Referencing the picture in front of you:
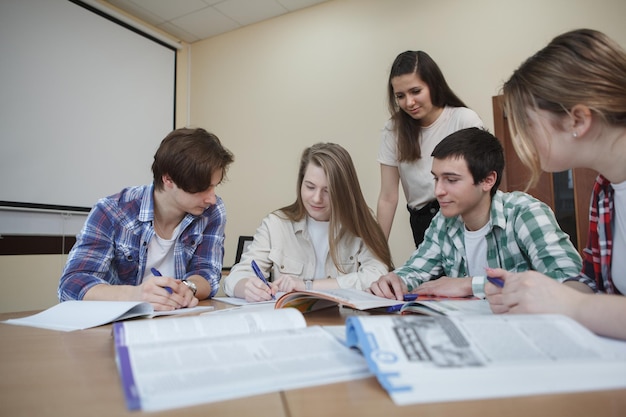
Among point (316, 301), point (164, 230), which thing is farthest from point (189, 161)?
point (316, 301)

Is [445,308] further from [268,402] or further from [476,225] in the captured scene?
[476,225]

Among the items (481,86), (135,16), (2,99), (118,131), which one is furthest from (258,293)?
(135,16)

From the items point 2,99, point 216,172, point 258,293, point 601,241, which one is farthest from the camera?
point 2,99

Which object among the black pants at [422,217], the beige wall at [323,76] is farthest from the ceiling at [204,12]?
the black pants at [422,217]

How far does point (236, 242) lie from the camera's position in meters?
3.45

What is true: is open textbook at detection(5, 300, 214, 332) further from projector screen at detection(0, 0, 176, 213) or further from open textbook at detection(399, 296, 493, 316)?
projector screen at detection(0, 0, 176, 213)

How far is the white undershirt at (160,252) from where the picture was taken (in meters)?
1.40

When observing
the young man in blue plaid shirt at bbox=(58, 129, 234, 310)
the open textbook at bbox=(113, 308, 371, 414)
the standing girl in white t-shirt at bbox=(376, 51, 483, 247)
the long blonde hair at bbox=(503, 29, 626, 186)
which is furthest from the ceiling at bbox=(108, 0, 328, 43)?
the open textbook at bbox=(113, 308, 371, 414)

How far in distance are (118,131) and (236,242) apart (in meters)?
1.22

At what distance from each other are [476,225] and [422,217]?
42 centimetres

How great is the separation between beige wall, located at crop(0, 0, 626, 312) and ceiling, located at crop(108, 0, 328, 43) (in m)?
0.09

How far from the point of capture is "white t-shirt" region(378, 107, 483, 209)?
167 cm

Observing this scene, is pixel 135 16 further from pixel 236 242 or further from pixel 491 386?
pixel 491 386

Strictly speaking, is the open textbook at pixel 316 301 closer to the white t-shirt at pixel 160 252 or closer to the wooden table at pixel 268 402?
the wooden table at pixel 268 402
